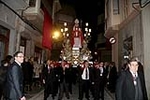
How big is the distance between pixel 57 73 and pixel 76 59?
18853mm

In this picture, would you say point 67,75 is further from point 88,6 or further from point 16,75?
point 88,6

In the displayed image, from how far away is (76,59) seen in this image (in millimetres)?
30422

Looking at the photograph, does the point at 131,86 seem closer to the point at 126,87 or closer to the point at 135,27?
the point at 126,87

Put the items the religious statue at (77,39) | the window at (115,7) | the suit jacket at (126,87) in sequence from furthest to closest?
1. the religious statue at (77,39)
2. the window at (115,7)
3. the suit jacket at (126,87)

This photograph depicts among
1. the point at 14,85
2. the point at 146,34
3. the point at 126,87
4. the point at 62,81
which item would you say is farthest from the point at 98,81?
the point at 14,85

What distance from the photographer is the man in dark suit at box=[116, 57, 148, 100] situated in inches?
192

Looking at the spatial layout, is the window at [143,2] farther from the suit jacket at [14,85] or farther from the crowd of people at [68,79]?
the suit jacket at [14,85]

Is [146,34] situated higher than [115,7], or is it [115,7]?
[115,7]

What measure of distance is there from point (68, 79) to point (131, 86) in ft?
23.6

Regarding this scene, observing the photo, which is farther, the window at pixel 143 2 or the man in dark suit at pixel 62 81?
the man in dark suit at pixel 62 81

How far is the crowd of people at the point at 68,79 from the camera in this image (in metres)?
4.99

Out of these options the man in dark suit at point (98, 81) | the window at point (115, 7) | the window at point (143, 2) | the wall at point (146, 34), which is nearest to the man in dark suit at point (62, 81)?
the man in dark suit at point (98, 81)

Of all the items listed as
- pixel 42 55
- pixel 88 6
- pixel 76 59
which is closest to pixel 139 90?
pixel 42 55

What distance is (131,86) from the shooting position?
16.0 feet
